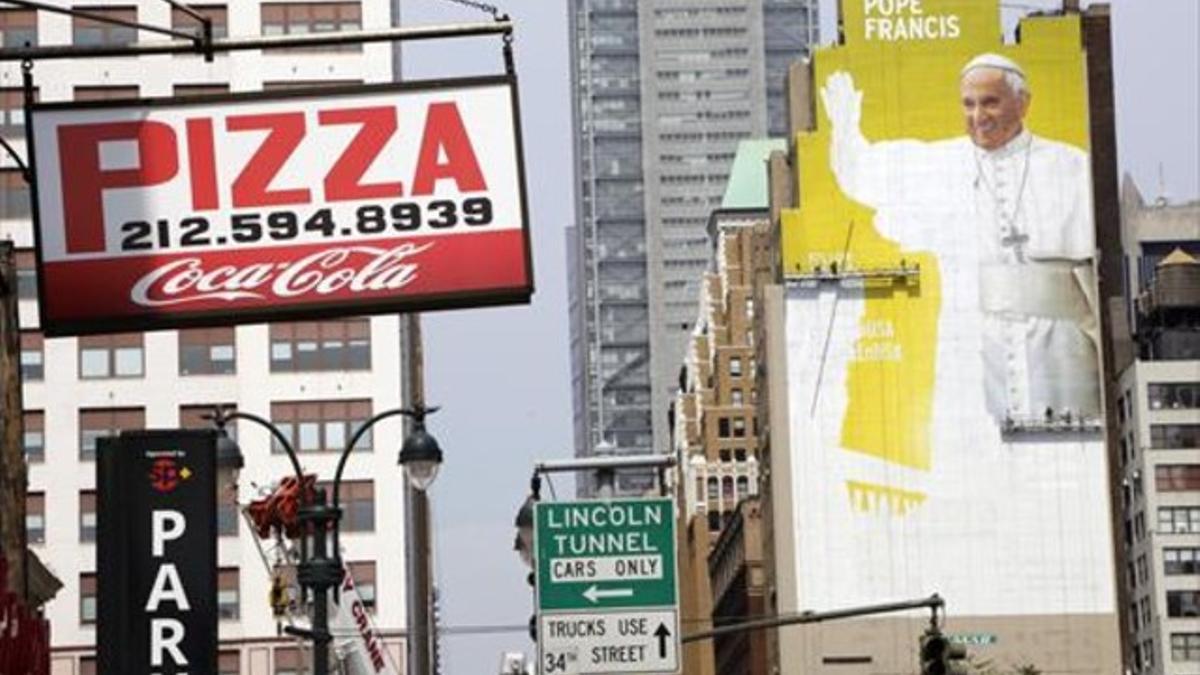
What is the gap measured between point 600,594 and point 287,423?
225ft

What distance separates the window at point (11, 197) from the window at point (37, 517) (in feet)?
28.1

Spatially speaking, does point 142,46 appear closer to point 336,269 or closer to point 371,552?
point 336,269

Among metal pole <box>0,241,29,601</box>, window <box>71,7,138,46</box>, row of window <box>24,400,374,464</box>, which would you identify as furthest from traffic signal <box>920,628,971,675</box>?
window <box>71,7,138,46</box>

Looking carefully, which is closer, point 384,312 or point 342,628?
point 384,312

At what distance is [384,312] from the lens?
15.4 metres

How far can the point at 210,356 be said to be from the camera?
3962 inches

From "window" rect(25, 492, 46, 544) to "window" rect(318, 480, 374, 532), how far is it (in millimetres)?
9200

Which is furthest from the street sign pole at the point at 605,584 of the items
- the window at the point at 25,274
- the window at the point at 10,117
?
the window at the point at 10,117

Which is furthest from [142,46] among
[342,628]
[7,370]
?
[7,370]

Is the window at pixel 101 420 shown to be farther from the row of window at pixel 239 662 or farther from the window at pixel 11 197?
the row of window at pixel 239 662

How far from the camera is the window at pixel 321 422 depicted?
98688 millimetres

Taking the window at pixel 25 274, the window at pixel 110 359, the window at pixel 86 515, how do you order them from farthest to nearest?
1. the window at pixel 110 359
2. the window at pixel 86 515
3. the window at pixel 25 274

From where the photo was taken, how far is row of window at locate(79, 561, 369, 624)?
316ft

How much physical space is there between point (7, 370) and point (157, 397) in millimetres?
43828
